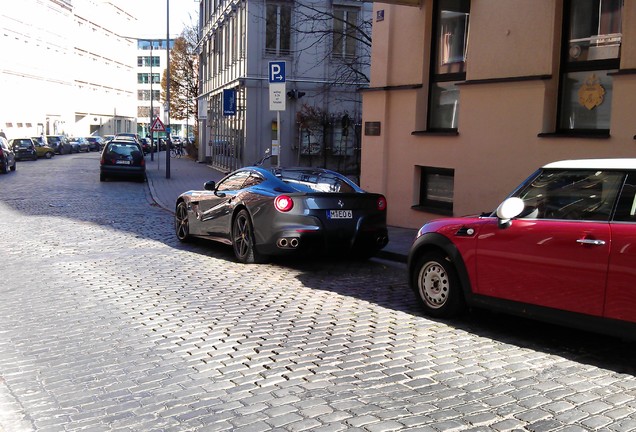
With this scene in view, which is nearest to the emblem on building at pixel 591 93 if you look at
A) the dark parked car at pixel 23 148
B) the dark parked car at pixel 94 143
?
the dark parked car at pixel 23 148

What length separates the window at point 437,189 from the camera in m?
13.4

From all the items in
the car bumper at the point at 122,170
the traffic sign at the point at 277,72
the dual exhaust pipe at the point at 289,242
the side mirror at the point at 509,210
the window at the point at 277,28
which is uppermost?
the window at the point at 277,28

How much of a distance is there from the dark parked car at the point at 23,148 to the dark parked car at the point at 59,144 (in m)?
9.22

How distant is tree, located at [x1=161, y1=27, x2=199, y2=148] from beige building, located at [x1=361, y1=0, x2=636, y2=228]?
49368mm

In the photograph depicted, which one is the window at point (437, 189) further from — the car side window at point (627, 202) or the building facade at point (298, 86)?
the building facade at point (298, 86)

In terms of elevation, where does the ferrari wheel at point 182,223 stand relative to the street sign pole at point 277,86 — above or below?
below

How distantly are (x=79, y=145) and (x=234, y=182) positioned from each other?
59.6 m

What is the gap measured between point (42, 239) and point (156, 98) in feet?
355

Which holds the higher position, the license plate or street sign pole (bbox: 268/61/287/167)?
street sign pole (bbox: 268/61/287/167)

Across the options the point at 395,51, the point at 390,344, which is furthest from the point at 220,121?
the point at 390,344

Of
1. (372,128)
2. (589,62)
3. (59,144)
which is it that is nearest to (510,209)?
(589,62)

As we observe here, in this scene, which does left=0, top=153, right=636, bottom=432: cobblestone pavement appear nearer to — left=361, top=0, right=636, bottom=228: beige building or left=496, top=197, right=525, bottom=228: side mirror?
left=496, top=197, right=525, bottom=228: side mirror

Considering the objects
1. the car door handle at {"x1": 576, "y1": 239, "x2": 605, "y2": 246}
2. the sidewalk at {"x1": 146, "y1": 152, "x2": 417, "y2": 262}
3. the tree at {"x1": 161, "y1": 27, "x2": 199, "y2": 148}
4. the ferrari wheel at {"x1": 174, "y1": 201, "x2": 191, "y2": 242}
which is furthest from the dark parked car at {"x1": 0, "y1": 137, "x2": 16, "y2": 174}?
the car door handle at {"x1": 576, "y1": 239, "x2": 605, "y2": 246}

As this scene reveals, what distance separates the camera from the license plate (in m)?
9.52
